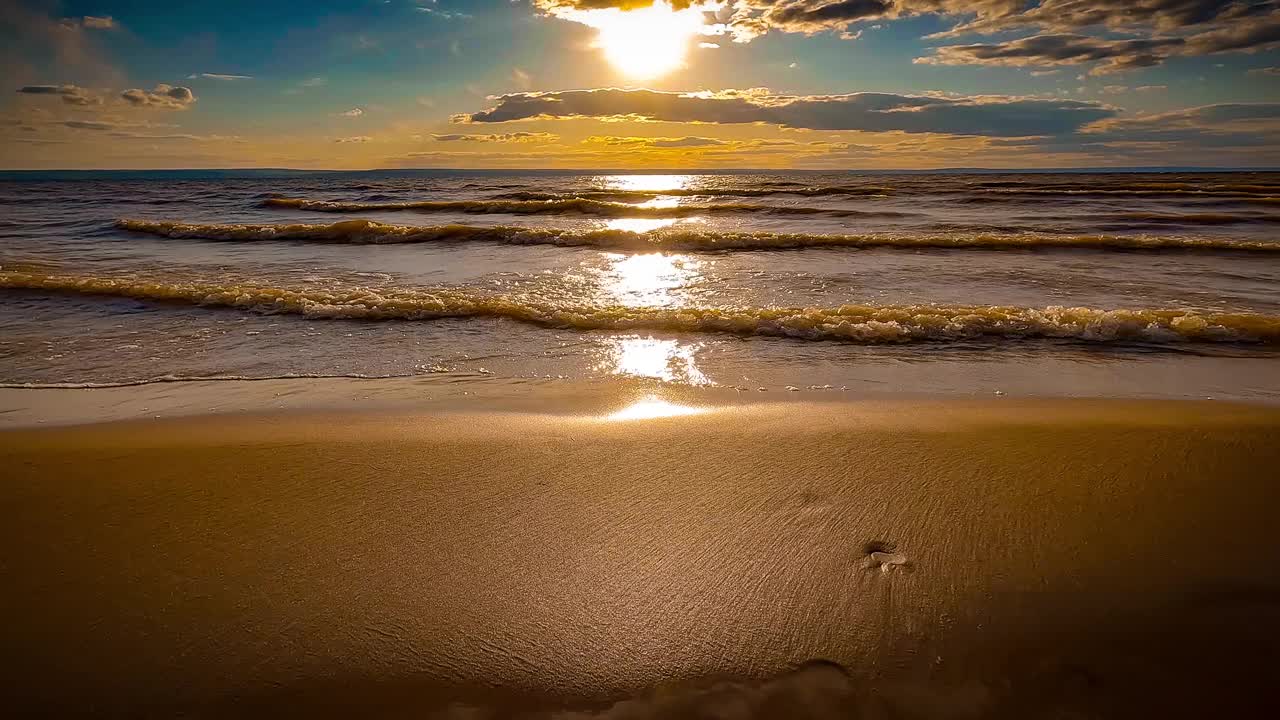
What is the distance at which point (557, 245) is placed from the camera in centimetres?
1523

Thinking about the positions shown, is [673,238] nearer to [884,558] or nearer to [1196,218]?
[884,558]

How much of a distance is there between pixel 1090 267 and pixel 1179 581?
1111 centimetres

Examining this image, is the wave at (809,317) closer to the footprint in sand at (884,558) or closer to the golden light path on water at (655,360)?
the golden light path on water at (655,360)

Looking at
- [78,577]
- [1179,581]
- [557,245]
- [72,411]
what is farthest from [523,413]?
[557,245]

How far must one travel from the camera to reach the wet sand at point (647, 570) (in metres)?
2.04

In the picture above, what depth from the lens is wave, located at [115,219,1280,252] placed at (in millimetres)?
14094

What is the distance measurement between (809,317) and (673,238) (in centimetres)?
899

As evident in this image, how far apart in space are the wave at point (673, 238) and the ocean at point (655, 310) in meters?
0.08

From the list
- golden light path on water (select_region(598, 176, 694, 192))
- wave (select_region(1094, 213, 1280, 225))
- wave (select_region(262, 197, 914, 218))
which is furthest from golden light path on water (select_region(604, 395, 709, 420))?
golden light path on water (select_region(598, 176, 694, 192))

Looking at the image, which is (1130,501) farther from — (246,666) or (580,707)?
(246,666)

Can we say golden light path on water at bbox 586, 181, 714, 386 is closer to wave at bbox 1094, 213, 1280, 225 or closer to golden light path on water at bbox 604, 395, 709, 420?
golden light path on water at bbox 604, 395, 709, 420

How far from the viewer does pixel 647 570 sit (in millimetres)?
2607

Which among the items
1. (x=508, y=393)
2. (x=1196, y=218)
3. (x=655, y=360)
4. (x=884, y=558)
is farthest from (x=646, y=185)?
(x=884, y=558)

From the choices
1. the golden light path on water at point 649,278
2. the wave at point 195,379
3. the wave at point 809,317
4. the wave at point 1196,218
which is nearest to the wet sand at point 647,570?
the wave at point 195,379
